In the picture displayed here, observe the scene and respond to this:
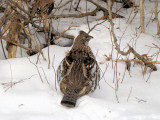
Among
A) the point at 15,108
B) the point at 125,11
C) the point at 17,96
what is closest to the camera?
the point at 15,108

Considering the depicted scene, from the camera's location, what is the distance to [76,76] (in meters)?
3.42

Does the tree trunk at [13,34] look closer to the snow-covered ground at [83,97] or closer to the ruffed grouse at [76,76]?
the snow-covered ground at [83,97]

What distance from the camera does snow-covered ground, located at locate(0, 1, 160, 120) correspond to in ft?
9.98

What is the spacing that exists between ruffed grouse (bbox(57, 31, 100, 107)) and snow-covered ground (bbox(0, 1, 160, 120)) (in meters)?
0.11

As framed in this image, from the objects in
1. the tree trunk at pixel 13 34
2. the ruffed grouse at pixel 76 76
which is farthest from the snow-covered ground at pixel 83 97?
the tree trunk at pixel 13 34

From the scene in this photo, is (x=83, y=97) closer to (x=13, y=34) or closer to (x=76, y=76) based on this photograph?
(x=76, y=76)

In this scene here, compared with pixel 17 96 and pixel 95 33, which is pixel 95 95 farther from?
pixel 95 33

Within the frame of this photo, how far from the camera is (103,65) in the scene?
4645 mm

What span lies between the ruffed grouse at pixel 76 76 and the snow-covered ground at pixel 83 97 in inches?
4.3

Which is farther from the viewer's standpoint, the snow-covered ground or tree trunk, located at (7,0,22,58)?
tree trunk, located at (7,0,22,58)

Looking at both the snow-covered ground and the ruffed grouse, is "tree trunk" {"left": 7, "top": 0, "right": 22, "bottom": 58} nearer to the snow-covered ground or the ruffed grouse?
the snow-covered ground

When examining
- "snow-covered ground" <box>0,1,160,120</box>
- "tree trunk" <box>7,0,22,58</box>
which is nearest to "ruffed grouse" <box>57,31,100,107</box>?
"snow-covered ground" <box>0,1,160,120</box>

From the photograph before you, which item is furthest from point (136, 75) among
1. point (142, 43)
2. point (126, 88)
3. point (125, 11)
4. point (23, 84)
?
point (125, 11)

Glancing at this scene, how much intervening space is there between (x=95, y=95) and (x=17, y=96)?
1.08 meters
